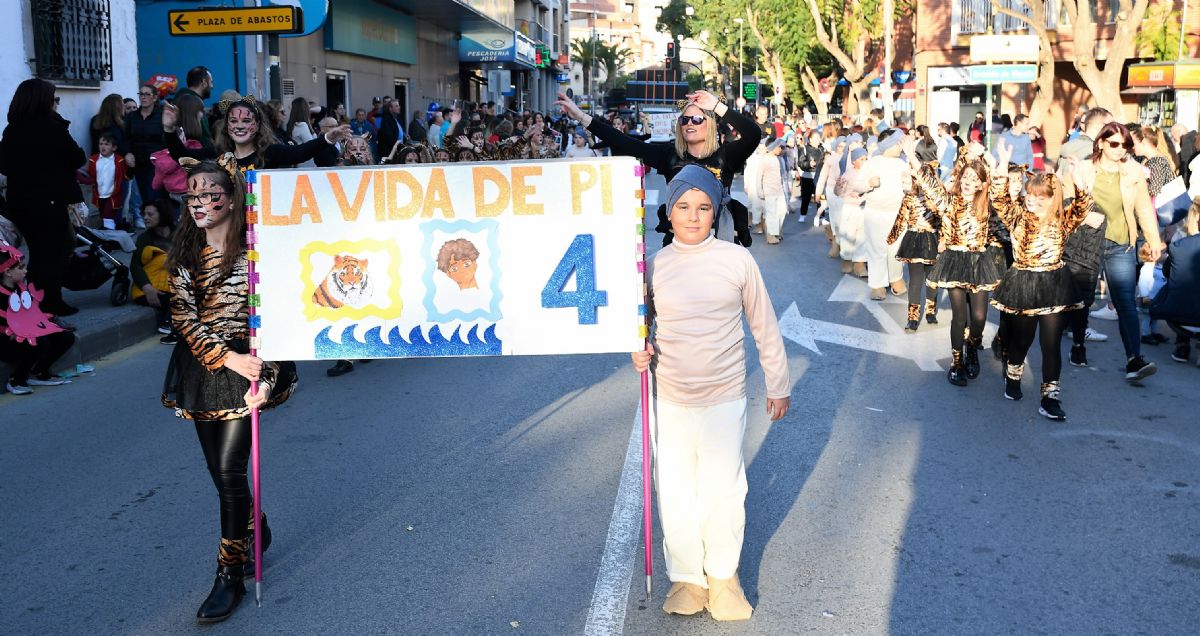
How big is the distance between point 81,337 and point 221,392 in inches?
214

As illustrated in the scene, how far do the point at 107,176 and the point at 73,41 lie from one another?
1893mm

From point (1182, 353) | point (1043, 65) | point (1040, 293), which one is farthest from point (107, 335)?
point (1043, 65)

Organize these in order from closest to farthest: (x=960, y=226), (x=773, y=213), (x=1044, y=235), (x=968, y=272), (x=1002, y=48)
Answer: (x=1044, y=235) → (x=968, y=272) → (x=960, y=226) → (x=773, y=213) → (x=1002, y=48)

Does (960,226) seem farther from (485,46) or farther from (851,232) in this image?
(485,46)

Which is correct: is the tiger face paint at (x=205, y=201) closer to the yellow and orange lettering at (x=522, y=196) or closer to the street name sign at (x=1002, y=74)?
the yellow and orange lettering at (x=522, y=196)

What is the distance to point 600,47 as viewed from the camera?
407 feet

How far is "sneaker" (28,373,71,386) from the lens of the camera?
8.54 m

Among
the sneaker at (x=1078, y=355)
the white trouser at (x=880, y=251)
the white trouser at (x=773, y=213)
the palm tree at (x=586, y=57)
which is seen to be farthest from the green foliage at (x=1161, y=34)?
the palm tree at (x=586, y=57)

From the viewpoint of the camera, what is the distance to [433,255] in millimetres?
4566

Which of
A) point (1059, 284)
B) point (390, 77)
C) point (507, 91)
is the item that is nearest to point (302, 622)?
point (1059, 284)

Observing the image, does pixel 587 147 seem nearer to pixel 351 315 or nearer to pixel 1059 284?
pixel 1059 284

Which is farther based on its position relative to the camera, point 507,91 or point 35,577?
point 507,91

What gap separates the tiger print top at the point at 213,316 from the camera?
4.50m

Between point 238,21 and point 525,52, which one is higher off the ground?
point 525,52
